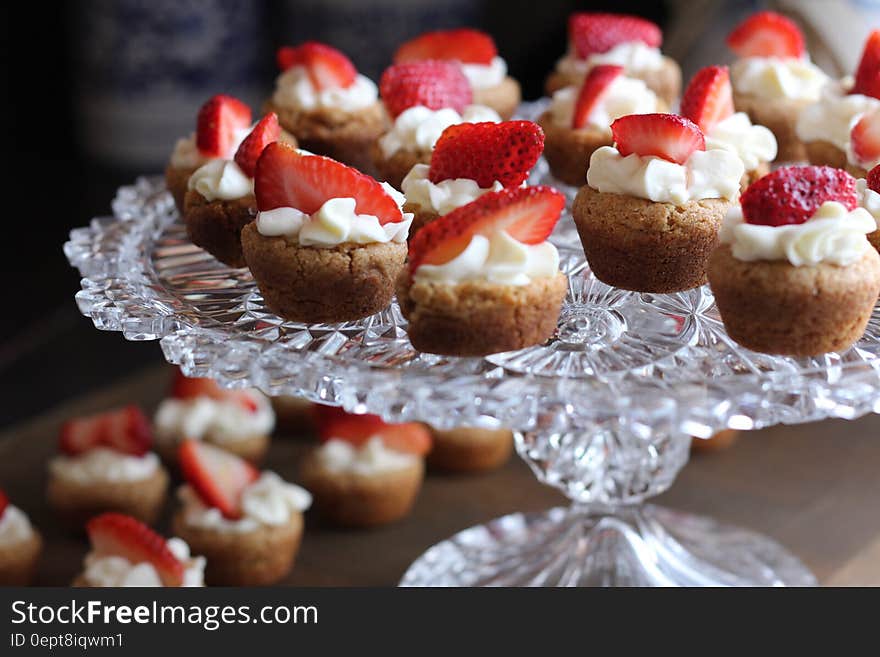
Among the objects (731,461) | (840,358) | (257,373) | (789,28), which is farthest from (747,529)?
(257,373)

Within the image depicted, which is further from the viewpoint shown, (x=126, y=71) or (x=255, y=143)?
(x=126, y=71)

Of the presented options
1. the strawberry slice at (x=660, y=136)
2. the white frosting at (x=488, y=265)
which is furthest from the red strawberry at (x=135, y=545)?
the strawberry slice at (x=660, y=136)

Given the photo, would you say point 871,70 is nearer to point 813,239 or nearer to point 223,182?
point 813,239

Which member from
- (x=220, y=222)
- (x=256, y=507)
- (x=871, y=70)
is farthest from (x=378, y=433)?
(x=871, y=70)

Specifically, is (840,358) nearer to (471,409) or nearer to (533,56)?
(471,409)

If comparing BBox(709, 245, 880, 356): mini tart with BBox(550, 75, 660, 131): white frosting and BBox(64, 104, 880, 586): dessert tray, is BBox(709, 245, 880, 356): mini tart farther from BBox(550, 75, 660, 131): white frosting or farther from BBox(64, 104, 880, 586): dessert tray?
BBox(550, 75, 660, 131): white frosting

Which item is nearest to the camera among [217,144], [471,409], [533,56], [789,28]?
[471,409]
